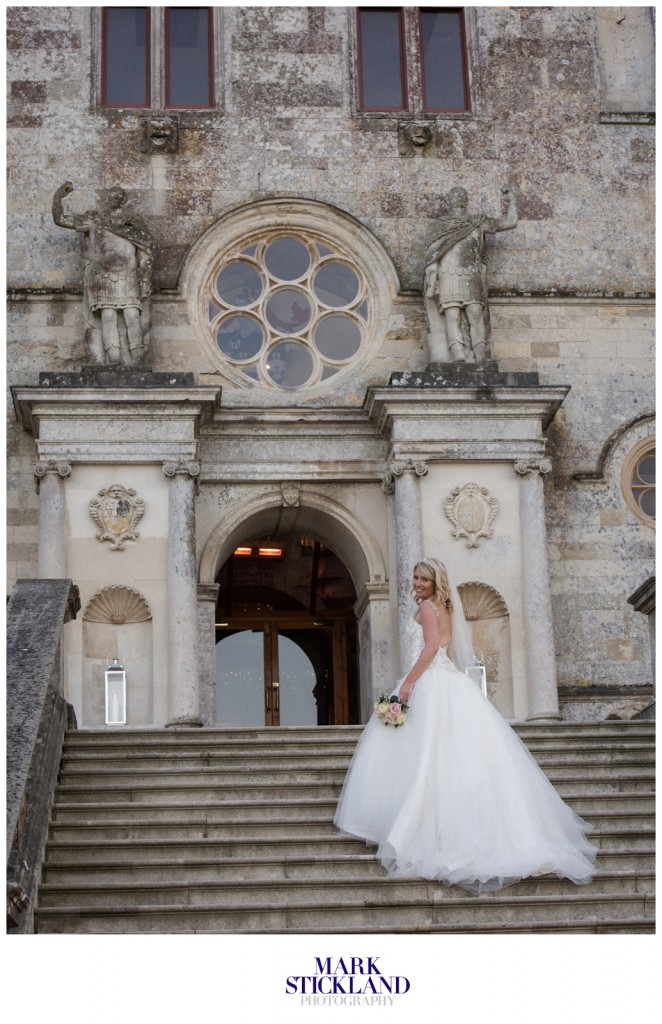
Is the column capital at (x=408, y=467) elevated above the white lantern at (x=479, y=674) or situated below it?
above

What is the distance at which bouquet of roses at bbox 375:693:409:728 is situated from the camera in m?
9.40

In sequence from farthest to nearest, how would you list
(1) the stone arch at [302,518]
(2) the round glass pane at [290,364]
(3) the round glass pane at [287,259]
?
(3) the round glass pane at [287,259] < (2) the round glass pane at [290,364] < (1) the stone arch at [302,518]

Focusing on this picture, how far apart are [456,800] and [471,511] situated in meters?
6.49

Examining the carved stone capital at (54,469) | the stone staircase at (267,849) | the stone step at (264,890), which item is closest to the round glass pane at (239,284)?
the carved stone capital at (54,469)

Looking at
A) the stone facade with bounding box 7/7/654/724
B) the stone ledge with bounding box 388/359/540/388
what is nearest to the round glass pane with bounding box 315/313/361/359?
the stone facade with bounding box 7/7/654/724

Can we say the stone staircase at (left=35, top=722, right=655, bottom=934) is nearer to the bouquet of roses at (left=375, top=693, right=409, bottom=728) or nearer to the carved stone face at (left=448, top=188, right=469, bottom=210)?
the bouquet of roses at (left=375, top=693, right=409, bottom=728)

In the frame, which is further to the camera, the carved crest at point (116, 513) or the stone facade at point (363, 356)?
the stone facade at point (363, 356)

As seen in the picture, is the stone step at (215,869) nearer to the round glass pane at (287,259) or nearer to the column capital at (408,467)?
the column capital at (408,467)

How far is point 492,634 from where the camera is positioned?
15125mm

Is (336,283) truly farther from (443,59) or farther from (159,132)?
(443,59)

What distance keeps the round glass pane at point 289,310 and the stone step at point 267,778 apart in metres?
6.78

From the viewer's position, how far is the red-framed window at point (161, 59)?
1673 cm

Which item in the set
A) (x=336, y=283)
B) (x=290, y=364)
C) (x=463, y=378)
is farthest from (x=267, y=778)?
(x=336, y=283)

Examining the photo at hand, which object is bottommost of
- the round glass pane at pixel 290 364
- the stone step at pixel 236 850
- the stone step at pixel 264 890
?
the stone step at pixel 264 890
